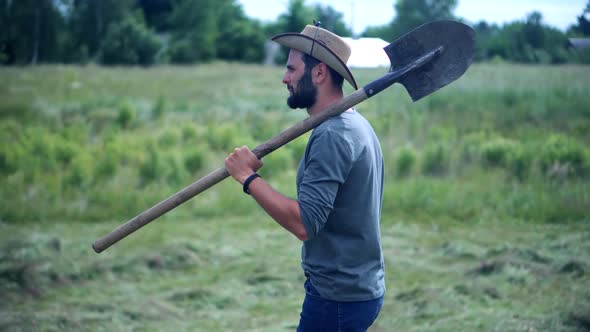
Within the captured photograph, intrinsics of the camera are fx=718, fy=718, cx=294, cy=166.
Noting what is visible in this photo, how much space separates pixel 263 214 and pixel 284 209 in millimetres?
5045

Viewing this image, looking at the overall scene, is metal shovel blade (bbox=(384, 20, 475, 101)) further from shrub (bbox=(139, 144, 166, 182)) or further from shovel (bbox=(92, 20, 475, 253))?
shrub (bbox=(139, 144, 166, 182))

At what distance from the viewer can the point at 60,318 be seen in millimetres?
3936

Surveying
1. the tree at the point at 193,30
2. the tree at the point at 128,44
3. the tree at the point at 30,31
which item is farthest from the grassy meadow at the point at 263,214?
the tree at the point at 193,30

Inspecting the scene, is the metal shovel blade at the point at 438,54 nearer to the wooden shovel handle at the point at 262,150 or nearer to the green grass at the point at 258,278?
the wooden shovel handle at the point at 262,150

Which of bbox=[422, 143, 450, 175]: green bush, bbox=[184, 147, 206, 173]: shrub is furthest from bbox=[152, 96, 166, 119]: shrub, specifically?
bbox=[422, 143, 450, 175]: green bush

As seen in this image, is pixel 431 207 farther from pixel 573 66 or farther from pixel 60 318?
pixel 60 318

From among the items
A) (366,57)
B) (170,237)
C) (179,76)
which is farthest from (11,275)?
(179,76)

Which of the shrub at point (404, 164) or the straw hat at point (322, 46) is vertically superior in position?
the straw hat at point (322, 46)

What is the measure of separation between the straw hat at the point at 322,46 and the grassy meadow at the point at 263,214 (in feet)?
6.93

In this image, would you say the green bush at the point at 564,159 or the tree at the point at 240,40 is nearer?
the green bush at the point at 564,159

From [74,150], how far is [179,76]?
28.5 ft

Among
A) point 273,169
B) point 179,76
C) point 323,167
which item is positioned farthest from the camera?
point 179,76

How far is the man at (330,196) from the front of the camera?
6.16ft

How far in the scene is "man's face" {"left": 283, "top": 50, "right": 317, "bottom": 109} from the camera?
6.77 feet
